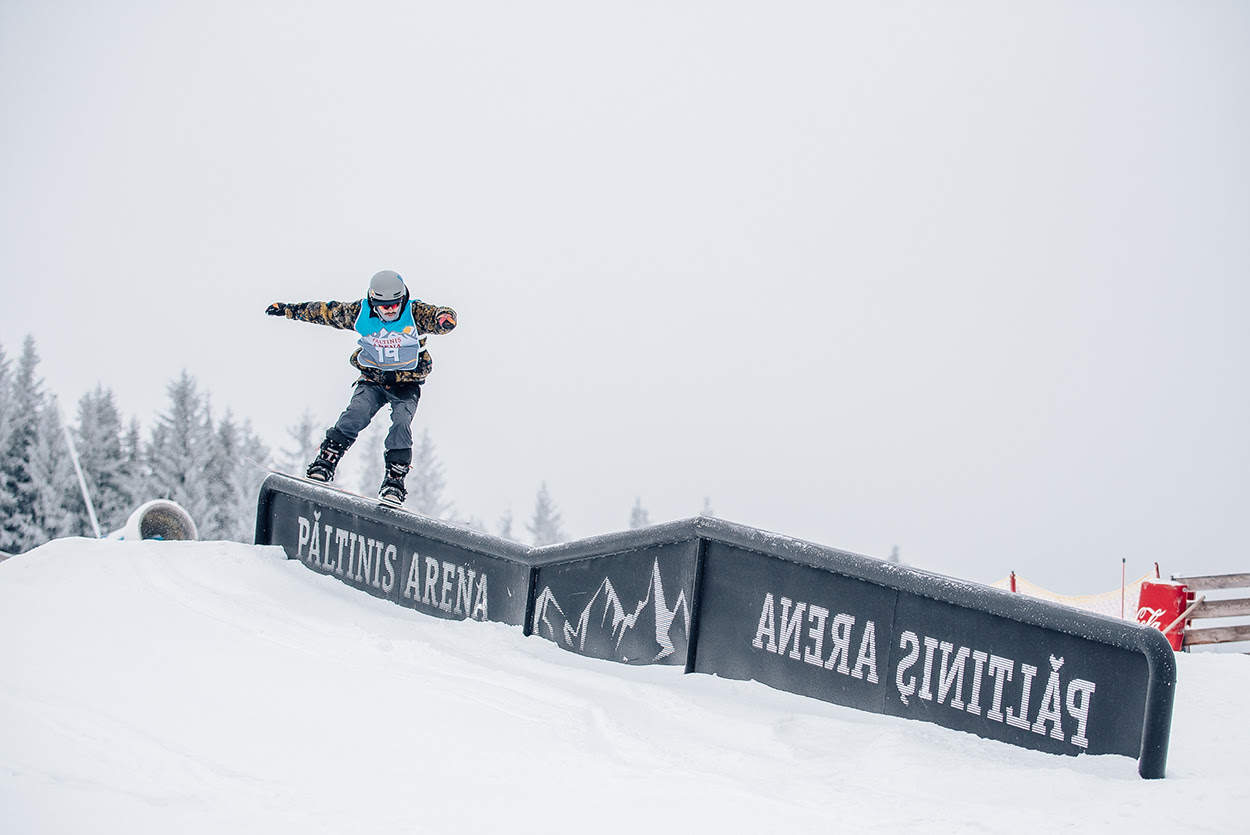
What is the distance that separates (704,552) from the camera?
18.4 ft

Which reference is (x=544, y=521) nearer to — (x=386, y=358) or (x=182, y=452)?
(x=182, y=452)

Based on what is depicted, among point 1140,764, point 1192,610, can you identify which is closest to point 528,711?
point 1140,764

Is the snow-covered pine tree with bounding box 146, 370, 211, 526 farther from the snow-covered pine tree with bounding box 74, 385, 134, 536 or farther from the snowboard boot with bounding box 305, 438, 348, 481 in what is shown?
the snowboard boot with bounding box 305, 438, 348, 481

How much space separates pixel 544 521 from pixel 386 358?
5625cm

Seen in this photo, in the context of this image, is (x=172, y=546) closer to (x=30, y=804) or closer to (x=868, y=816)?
(x=30, y=804)

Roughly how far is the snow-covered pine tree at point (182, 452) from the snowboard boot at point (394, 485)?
1584 inches

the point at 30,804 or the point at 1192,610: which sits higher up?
the point at 30,804

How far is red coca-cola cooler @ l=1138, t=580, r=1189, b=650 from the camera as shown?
12.3 meters

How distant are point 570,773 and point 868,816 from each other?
3.70 feet

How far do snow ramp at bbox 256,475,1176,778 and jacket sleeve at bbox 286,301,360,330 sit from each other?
240 centimetres

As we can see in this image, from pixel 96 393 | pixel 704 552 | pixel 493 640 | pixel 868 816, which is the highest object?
pixel 704 552

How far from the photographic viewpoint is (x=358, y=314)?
28.6 ft

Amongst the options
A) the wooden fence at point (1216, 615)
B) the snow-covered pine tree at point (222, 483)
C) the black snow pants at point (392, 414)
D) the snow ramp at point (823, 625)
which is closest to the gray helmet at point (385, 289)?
the black snow pants at point (392, 414)

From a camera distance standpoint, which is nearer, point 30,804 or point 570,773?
point 30,804
